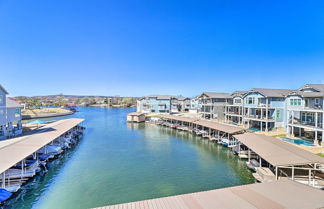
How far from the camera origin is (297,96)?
2788 cm

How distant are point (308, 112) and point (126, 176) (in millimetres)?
28834

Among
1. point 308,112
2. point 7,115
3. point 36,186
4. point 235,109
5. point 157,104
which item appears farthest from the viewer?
Answer: point 157,104

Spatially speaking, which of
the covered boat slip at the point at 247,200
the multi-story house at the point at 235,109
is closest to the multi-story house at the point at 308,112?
the multi-story house at the point at 235,109

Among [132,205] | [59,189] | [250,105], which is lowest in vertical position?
[59,189]

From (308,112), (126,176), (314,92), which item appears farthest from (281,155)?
(314,92)

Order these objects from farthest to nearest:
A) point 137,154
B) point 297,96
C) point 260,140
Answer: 1. point 297,96
2. point 137,154
3. point 260,140

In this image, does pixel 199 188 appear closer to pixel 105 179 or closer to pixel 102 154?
pixel 105 179

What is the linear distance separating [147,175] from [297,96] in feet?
91.3

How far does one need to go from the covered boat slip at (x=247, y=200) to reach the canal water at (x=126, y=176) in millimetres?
5471

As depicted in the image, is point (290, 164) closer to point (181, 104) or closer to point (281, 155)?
point (281, 155)

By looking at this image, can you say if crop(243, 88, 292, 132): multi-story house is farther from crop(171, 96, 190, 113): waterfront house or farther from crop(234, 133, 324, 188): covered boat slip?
crop(171, 96, 190, 113): waterfront house

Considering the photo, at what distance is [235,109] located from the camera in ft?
141

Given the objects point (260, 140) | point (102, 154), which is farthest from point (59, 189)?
point (260, 140)

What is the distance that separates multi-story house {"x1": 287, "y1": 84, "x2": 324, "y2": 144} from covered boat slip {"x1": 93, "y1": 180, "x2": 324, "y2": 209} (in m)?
18.0
